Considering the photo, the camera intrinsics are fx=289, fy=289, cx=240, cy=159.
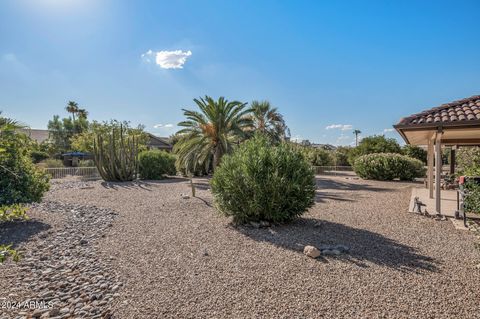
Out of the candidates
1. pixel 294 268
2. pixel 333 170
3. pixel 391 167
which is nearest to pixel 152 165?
pixel 391 167

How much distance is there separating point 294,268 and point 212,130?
12.1 m

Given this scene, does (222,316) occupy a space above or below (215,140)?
below

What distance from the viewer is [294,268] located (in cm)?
424

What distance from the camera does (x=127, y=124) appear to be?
28.2 metres

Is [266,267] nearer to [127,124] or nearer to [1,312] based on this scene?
[1,312]

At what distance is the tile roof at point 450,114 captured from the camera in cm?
656

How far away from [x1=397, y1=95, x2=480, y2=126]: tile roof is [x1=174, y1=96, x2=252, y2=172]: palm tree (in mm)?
9210

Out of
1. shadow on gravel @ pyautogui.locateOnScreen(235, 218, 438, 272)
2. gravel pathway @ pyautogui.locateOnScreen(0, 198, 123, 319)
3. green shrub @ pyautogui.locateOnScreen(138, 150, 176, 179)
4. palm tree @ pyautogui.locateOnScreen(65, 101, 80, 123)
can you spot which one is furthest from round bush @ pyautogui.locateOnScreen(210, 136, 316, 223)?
palm tree @ pyautogui.locateOnScreen(65, 101, 80, 123)

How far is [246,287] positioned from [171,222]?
3.97 metres

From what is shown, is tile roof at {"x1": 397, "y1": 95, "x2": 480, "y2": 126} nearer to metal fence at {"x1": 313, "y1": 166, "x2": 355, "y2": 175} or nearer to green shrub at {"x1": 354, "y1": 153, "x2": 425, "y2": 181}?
green shrub at {"x1": 354, "y1": 153, "x2": 425, "y2": 181}

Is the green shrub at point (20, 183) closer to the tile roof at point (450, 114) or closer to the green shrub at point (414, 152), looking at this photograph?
the tile roof at point (450, 114)

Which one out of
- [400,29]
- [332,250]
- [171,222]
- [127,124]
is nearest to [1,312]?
[171,222]

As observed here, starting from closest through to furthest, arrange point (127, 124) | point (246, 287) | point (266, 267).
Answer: point (246, 287)
point (266, 267)
point (127, 124)

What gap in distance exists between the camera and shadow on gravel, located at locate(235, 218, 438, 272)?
442 centimetres
